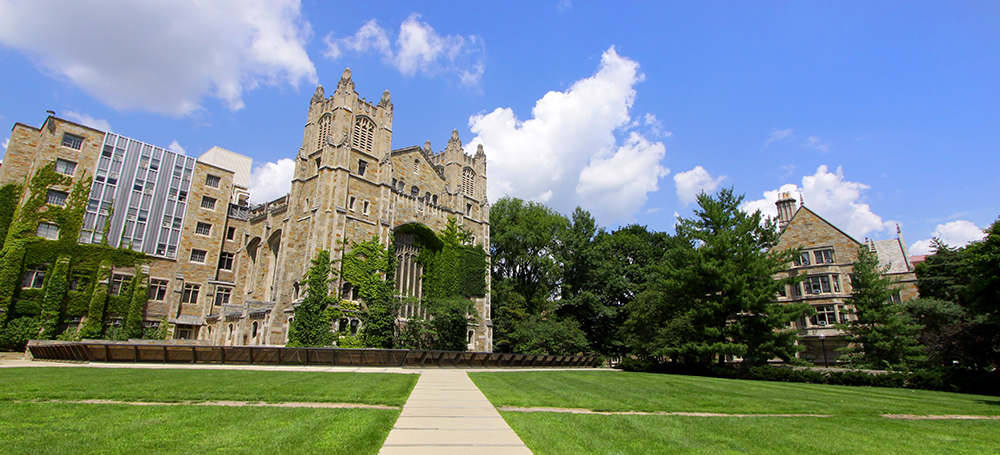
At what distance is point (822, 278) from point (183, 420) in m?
42.6

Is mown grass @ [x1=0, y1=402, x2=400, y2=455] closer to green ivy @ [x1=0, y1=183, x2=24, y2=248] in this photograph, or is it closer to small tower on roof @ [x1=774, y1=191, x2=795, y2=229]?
green ivy @ [x1=0, y1=183, x2=24, y2=248]

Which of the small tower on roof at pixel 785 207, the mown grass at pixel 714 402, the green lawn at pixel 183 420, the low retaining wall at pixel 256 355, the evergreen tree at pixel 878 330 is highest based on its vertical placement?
the small tower on roof at pixel 785 207

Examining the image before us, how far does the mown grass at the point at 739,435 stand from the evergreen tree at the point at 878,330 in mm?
22923

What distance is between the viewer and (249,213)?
4206 cm

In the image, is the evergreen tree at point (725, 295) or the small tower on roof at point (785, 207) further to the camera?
the small tower on roof at point (785, 207)

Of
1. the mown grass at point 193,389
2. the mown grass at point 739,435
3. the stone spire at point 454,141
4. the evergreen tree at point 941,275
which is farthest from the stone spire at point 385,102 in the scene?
the evergreen tree at point 941,275

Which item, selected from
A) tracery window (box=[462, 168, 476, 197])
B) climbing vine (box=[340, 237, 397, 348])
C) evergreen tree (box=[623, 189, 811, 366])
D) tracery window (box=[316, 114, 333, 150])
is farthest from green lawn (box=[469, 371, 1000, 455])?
tracery window (box=[462, 168, 476, 197])

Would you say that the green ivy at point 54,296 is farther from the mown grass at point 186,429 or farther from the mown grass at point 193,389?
the mown grass at point 186,429

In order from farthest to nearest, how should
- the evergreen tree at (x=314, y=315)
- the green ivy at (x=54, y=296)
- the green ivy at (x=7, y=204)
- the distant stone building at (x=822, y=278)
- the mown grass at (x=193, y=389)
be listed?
the distant stone building at (x=822, y=278) < the green ivy at (x=7, y=204) < the green ivy at (x=54, y=296) < the evergreen tree at (x=314, y=315) < the mown grass at (x=193, y=389)

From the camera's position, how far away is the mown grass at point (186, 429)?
191 inches

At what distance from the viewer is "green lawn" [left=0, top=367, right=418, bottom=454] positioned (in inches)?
194

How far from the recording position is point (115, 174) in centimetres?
3541

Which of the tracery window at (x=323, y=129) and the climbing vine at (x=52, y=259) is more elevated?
the tracery window at (x=323, y=129)

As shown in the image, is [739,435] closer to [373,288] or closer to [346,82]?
[373,288]
